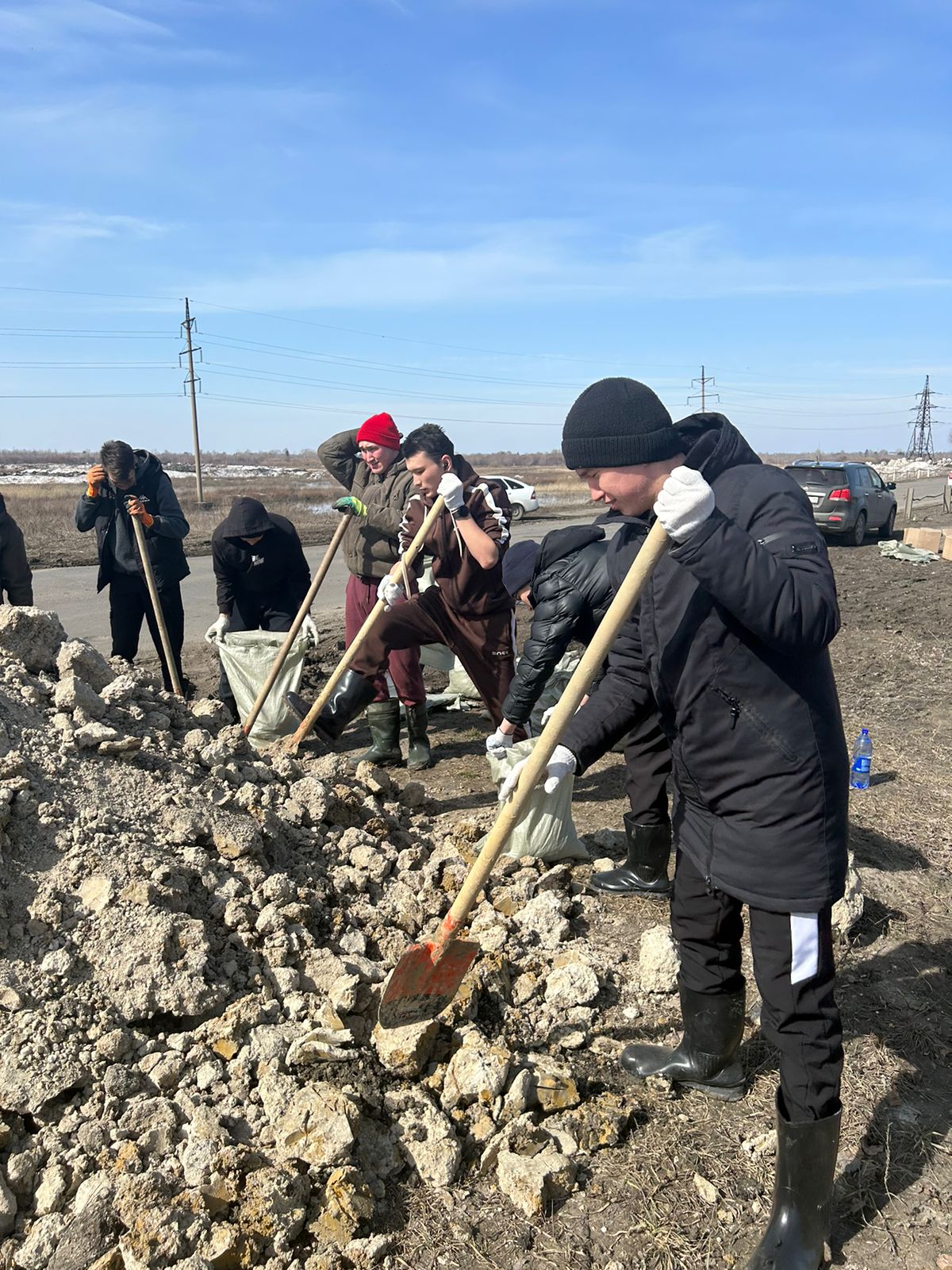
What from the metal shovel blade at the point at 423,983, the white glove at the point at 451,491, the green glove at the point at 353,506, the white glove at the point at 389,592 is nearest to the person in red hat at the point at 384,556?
the green glove at the point at 353,506

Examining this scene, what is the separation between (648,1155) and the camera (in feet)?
7.89

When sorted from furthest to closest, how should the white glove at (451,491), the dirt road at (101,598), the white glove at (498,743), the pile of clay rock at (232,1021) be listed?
the dirt road at (101,598) < the white glove at (451,491) < the white glove at (498,743) < the pile of clay rock at (232,1021)

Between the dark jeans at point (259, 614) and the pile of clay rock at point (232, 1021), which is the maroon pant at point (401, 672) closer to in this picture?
the dark jeans at point (259, 614)

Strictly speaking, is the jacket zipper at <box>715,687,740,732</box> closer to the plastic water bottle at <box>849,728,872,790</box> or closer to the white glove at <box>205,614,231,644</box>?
the plastic water bottle at <box>849,728,872,790</box>

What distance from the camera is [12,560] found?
248 inches

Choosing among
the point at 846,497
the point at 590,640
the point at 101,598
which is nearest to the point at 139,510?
the point at 590,640

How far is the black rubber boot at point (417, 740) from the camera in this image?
547 cm

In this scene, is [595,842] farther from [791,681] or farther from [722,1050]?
[791,681]

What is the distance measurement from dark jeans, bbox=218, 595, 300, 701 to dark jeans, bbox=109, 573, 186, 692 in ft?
1.54

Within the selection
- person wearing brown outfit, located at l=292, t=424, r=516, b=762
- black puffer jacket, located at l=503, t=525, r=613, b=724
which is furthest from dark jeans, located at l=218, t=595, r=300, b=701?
black puffer jacket, located at l=503, t=525, r=613, b=724

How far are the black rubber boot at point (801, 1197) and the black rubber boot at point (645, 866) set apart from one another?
1.70 meters

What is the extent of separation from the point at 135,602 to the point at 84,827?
353cm

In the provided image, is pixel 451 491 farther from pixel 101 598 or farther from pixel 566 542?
pixel 101 598

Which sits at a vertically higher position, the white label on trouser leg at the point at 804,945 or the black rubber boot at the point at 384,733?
the white label on trouser leg at the point at 804,945
